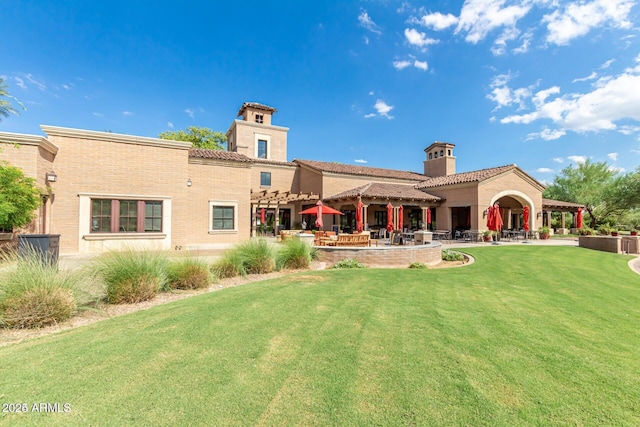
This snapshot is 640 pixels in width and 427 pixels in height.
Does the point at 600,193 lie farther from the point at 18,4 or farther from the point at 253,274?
the point at 18,4

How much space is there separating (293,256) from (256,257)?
1.43 meters

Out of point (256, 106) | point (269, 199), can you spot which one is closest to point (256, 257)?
point (269, 199)

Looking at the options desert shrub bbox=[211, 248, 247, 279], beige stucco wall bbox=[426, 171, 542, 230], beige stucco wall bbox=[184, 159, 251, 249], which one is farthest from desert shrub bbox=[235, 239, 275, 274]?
beige stucco wall bbox=[426, 171, 542, 230]

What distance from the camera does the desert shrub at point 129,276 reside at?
237 inches

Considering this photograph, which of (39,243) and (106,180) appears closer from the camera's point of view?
(39,243)

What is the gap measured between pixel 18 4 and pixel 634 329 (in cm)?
2139

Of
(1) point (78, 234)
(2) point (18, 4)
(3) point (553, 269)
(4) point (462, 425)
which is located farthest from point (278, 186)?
(4) point (462, 425)

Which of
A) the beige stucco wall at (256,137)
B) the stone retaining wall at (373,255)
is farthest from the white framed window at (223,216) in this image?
the beige stucco wall at (256,137)

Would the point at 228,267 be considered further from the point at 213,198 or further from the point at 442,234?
the point at 442,234

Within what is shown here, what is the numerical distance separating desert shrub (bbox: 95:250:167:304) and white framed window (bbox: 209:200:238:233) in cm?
1012

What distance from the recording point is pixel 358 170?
96.0 ft

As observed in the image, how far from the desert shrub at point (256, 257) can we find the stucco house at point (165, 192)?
3.28 m

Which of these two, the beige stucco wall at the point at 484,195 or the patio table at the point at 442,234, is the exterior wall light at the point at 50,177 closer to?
the patio table at the point at 442,234

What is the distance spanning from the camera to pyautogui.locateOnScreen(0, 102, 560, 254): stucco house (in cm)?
1253
